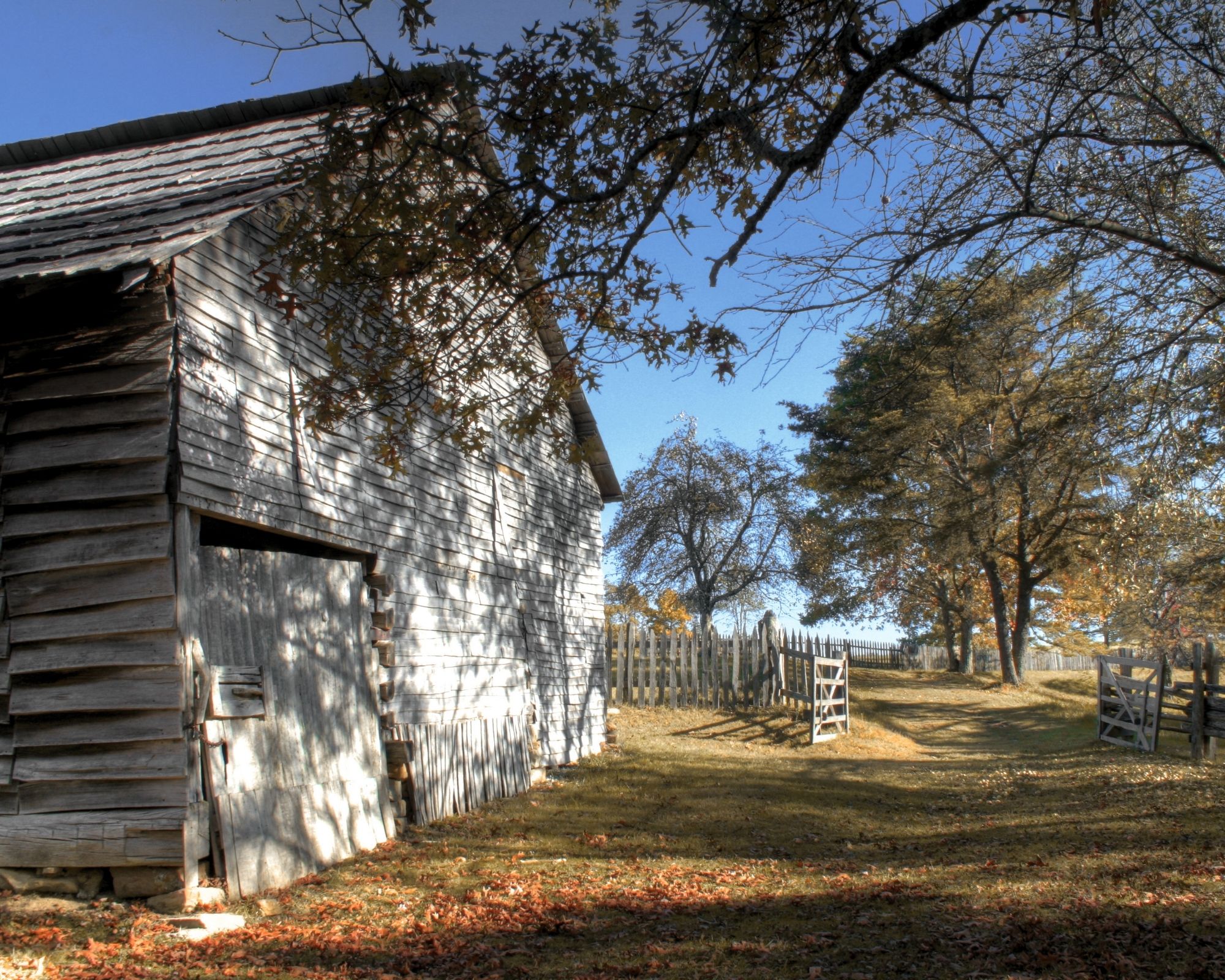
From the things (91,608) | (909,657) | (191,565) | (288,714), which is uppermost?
(191,565)

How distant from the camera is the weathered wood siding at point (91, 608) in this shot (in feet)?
20.8

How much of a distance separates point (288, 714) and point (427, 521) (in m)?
3.31

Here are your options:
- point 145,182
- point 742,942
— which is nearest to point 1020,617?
point 742,942

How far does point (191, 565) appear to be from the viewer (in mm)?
6652

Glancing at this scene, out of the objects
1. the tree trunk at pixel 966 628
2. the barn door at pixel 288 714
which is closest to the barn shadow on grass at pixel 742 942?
the barn door at pixel 288 714

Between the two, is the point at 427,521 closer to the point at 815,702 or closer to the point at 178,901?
the point at 178,901

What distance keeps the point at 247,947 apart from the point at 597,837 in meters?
4.60

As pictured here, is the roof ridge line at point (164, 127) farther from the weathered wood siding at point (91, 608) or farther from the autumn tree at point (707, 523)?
the autumn tree at point (707, 523)

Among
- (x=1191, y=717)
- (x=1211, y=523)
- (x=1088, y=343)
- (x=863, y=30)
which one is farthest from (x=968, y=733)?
(x=863, y=30)

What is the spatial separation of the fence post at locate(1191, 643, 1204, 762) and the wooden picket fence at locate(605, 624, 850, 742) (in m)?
6.16

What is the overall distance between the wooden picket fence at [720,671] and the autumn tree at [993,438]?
217 inches

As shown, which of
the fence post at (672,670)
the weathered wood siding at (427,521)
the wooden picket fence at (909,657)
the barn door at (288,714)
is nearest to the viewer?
Answer: the barn door at (288,714)

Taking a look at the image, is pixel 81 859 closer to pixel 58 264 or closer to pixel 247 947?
pixel 247 947

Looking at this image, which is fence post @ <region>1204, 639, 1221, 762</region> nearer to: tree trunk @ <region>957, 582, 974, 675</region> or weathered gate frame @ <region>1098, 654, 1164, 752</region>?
weathered gate frame @ <region>1098, 654, 1164, 752</region>
